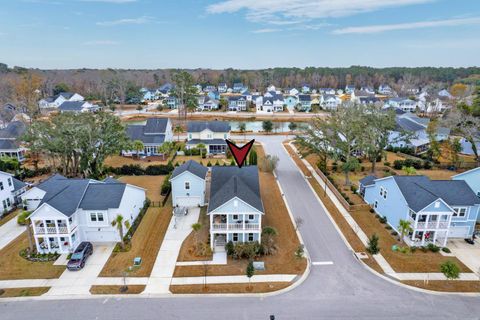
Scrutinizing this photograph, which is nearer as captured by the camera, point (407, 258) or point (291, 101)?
point (407, 258)

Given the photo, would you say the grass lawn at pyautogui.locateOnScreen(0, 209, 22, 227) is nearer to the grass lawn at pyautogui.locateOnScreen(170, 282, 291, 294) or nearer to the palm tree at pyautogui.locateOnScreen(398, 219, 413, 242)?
the grass lawn at pyautogui.locateOnScreen(170, 282, 291, 294)

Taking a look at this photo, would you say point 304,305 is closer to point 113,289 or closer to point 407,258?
point 407,258

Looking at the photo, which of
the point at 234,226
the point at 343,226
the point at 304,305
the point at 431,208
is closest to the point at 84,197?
the point at 234,226

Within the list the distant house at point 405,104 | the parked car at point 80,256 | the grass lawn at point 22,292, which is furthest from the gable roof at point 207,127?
the distant house at point 405,104

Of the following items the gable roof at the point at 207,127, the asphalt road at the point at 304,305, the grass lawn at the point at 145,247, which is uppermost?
the gable roof at the point at 207,127

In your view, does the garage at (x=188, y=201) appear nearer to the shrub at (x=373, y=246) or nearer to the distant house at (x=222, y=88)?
the shrub at (x=373, y=246)

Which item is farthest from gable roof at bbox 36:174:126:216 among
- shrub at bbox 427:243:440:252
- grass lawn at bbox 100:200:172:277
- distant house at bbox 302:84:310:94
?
distant house at bbox 302:84:310:94

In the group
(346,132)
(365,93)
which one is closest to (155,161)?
(346,132)
